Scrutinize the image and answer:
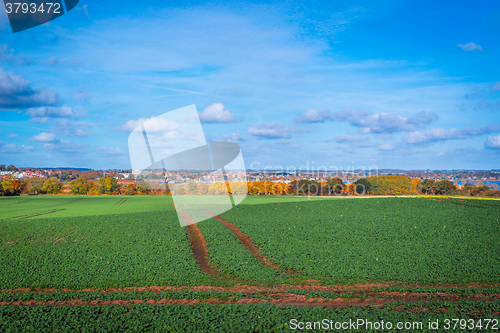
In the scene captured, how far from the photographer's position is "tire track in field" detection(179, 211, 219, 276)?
17.5m

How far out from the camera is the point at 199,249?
2103cm

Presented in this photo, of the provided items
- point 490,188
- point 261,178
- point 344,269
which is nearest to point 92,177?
point 261,178

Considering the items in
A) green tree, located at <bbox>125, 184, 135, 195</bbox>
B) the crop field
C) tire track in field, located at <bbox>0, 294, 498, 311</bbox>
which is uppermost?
green tree, located at <bbox>125, 184, 135, 195</bbox>

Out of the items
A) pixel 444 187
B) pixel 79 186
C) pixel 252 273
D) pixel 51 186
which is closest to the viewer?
pixel 252 273

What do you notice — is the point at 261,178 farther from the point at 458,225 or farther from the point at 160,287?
the point at 160,287

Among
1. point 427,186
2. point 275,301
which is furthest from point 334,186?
point 275,301

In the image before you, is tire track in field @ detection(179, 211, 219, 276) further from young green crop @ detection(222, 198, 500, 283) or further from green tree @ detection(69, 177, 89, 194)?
green tree @ detection(69, 177, 89, 194)

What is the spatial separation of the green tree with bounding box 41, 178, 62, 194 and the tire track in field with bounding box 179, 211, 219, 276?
68290mm

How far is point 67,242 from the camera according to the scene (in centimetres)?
2245

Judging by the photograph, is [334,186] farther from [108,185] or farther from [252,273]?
[108,185]

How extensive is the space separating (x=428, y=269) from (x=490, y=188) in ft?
200

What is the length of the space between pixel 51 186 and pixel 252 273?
81935 millimetres

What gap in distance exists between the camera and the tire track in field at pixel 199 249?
688 inches

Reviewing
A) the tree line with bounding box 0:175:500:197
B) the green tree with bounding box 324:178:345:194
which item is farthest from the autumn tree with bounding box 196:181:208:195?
the green tree with bounding box 324:178:345:194
